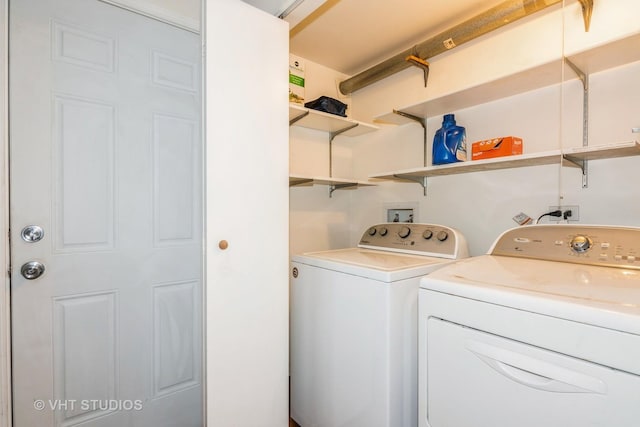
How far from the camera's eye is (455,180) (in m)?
1.94

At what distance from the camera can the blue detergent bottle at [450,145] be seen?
1743mm

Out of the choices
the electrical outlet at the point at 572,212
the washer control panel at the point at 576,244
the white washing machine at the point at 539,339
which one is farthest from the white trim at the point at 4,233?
the electrical outlet at the point at 572,212

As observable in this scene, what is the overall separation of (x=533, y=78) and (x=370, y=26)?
3.22 feet

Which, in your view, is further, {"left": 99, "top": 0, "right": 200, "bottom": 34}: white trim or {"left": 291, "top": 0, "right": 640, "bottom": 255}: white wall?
{"left": 99, "top": 0, "right": 200, "bottom": 34}: white trim

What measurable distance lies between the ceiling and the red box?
769mm

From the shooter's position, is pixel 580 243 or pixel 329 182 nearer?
pixel 580 243

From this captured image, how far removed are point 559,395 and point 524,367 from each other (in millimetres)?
89

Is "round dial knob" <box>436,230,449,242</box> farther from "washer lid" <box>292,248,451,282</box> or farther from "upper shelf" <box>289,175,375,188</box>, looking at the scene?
"upper shelf" <box>289,175,375,188</box>

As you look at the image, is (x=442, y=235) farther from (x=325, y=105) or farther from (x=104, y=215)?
(x=104, y=215)

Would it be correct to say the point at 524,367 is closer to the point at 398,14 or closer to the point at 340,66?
the point at 398,14

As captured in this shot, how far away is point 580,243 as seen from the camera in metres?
1.24

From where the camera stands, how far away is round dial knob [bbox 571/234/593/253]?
1.22 meters

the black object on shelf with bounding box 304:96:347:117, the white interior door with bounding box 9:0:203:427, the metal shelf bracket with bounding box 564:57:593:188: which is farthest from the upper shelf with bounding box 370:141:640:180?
the white interior door with bounding box 9:0:203:427

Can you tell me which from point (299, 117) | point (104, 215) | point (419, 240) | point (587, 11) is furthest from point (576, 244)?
point (104, 215)
